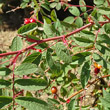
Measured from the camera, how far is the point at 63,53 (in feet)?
3.00

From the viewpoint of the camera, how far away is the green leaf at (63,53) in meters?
0.90

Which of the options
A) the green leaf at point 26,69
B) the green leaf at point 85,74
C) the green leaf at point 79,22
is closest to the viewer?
the green leaf at point 26,69

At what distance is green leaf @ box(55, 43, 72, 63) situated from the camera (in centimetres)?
90

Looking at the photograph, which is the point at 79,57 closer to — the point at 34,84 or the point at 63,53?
the point at 63,53

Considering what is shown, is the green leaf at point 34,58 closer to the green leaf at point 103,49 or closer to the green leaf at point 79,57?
the green leaf at point 79,57

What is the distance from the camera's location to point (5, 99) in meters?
0.77

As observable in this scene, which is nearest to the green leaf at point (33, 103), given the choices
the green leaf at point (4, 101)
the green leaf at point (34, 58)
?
the green leaf at point (4, 101)

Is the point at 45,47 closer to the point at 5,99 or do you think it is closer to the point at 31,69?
the point at 31,69

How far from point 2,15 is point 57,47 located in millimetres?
4254

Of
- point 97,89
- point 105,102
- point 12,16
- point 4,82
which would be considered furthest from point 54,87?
point 12,16

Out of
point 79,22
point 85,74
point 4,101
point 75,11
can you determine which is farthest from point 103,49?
point 4,101

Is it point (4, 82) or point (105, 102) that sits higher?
point (4, 82)

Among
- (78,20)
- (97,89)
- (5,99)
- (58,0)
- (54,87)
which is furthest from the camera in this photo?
(97,89)

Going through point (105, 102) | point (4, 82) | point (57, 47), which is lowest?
point (105, 102)
